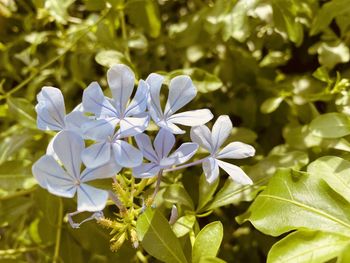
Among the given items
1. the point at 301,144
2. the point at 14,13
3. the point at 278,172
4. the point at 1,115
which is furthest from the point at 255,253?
the point at 14,13

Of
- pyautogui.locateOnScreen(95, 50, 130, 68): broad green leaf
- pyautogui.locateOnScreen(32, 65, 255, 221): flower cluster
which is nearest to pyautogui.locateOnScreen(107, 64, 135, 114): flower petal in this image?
pyautogui.locateOnScreen(32, 65, 255, 221): flower cluster

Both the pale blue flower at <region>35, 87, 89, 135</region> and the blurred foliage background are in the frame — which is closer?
the pale blue flower at <region>35, 87, 89, 135</region>

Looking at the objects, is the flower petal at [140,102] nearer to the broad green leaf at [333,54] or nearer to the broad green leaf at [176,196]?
the broad green leaf at [176,196]

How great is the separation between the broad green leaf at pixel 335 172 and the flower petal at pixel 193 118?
0.48ft

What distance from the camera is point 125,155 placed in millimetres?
552

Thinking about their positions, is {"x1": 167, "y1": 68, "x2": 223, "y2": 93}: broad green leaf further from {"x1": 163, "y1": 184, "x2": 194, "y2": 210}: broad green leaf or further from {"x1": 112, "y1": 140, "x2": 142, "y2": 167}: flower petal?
{"x1": 112, "y1": 140, "x2": 142, "y2": 167}: flower petal

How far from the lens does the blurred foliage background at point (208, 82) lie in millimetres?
802

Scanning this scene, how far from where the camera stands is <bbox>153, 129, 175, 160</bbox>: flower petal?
1.94 feet

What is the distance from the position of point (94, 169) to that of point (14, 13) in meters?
0.70

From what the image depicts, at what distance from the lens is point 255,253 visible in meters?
0.96

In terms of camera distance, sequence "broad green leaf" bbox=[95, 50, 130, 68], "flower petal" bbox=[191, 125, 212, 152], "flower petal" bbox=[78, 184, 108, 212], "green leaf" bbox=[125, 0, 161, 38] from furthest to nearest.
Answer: "green leaf" bbox=[125, 0, 161, 38] → "broad green leaf" bbox=[95, 50, 130, 68] → "flower petal" bbox=[191, 125, 212, 152] → "flower petal" bbox=[78, 184, 108, 212]

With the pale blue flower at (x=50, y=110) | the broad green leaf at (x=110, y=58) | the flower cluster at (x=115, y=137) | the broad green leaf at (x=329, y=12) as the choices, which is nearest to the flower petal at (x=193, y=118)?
the flower cluster at (x=115, y=137)

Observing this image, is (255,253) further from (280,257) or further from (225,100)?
(280,257)

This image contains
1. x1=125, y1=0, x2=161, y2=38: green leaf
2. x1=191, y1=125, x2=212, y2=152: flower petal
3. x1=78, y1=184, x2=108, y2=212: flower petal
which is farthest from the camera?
x1=125, y1=0, x2=161, y2=38: green leaf
